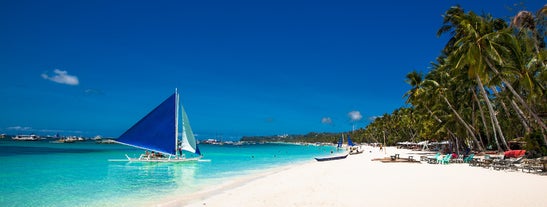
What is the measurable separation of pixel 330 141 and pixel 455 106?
154592mm

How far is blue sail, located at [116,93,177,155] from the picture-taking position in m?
27.3

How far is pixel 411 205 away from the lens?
899 cm

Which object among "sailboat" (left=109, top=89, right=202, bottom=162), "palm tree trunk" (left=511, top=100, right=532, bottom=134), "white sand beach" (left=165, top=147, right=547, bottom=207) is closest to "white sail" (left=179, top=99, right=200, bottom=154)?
"sailboat" (left=109, top=89, right=202, bottom=162)

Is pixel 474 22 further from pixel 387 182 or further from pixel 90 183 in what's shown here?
pixel 90 183

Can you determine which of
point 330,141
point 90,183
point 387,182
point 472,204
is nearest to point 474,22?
point 387,182

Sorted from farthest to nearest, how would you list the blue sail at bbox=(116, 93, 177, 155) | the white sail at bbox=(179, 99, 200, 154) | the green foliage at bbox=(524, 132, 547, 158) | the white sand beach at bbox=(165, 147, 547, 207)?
1. the white sail at bbox=(179, 99, 200, 154)
2. the blue sail at bbox=(116, 93, 177, 155)
3. the green foliage at bbox=(524, 132, 547, 158)
4. the white sand beach at bbox=(165, 147, 547, 207)

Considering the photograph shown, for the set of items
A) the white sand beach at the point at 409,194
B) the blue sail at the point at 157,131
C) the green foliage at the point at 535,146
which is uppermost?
the blue sail at the point at 157,131

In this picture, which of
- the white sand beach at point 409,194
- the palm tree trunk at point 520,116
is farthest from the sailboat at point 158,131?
the palm tree trunk at point 520,116

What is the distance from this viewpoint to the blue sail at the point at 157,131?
2730 cm

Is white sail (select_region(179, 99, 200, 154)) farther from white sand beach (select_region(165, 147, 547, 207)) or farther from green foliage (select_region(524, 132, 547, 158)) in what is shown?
green foliage (select_region(524, 132, 547, 158))

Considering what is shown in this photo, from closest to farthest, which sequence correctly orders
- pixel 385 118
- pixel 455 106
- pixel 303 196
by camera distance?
pixel 303 196 → pixel 455 106 → pixel 385 118

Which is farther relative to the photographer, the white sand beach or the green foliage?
the green foliage

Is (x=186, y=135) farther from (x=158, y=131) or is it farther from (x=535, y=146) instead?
(x=535, y=146)

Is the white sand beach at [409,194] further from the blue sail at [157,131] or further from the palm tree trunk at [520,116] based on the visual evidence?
the blue sail at [157,131]
